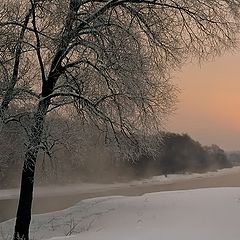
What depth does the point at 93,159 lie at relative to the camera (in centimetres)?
2430

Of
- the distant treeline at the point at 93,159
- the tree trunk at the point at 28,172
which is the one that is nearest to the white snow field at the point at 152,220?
the tree trunk at the point at 28,172

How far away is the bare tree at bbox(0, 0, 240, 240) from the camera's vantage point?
11469 mm

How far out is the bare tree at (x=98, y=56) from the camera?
37.6 feet

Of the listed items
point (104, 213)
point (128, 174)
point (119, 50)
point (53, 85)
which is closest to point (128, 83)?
point (119, 50)

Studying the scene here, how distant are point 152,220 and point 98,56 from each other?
4.41 meters

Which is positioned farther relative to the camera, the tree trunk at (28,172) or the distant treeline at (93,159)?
the distant treeline at (93,159)

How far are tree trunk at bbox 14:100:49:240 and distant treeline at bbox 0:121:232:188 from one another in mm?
410

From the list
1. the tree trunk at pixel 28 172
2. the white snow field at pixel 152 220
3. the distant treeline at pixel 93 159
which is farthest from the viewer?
the distant treeline at pixel 93 159

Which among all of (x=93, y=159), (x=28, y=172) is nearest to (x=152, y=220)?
(x=28, y=172)

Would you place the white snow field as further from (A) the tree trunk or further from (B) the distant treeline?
(B) the distant treeline

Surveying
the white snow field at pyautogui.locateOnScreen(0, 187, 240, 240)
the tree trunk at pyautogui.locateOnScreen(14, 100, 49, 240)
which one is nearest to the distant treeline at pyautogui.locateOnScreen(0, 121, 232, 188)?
the tree trunk at pyautogui.locateOnScreen(14, 100, 49, 240)

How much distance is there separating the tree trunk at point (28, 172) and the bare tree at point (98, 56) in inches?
1.0

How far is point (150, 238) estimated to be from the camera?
9711 millimetres

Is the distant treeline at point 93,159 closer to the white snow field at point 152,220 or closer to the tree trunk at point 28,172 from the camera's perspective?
the tree trunk at point 28,172
